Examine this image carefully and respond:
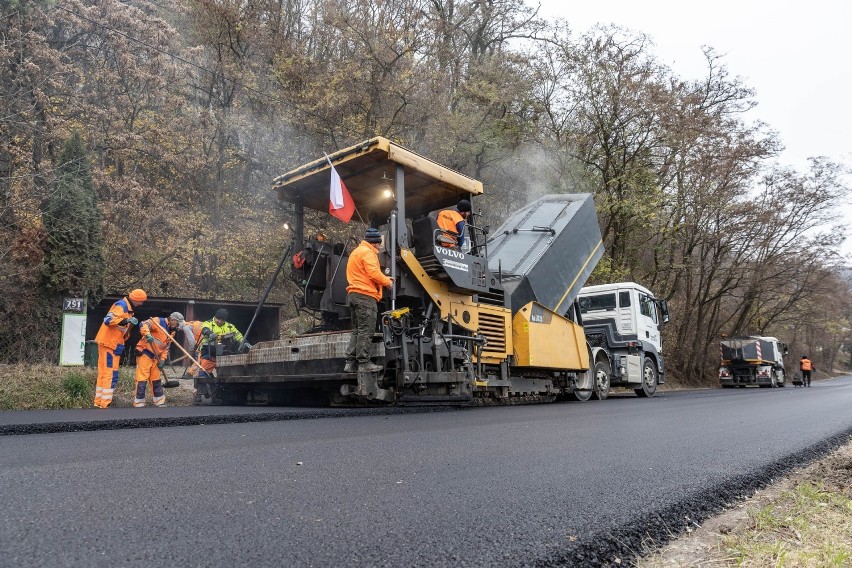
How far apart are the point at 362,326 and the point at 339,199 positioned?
146cm

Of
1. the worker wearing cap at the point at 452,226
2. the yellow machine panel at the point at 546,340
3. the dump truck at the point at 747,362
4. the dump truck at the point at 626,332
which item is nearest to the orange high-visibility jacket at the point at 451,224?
the worker wearing cap at the point at 452,226

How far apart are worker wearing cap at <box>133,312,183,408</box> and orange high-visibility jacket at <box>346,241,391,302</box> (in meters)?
3.01

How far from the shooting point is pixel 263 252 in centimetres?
1405

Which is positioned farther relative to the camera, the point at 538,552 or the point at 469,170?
the point at 469,170

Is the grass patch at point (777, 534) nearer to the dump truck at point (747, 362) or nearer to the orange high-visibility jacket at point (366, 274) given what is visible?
the orange high-visibility jacket at point (366, 274)

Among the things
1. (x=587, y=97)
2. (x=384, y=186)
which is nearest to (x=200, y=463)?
(x=384, y=186)

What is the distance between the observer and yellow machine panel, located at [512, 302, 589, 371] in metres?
7.44

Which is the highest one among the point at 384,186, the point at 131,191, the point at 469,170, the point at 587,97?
the point at 587,97

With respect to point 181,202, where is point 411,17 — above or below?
above

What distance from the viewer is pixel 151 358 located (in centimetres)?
728

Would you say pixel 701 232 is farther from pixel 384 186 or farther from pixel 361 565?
pixel 361 565

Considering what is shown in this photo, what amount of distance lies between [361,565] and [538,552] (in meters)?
0.49

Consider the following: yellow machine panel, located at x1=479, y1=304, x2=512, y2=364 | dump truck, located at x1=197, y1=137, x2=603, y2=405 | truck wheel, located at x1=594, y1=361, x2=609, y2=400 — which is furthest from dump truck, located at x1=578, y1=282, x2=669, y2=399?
yellow machine panel, located at x1=479, y1=304, x2=512, y2=364

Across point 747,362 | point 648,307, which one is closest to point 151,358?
point 648,307
